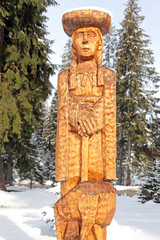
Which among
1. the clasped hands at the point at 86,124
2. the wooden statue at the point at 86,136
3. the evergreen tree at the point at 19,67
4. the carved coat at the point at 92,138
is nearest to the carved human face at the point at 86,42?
the wooden statue at the point at 86,136

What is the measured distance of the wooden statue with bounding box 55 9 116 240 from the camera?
9.99 ft

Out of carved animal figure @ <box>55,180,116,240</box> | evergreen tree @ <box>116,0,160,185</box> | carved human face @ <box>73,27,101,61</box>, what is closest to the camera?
carved animal figure @ <box>55,180,116,240</box>

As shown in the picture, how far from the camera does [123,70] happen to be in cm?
2066

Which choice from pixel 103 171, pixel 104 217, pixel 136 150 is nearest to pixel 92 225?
pixel 104 217

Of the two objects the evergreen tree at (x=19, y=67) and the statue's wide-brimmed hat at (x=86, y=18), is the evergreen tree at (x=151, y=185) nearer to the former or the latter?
the evergreen tree at (x=19, y=67)

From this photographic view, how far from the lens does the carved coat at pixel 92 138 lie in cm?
327

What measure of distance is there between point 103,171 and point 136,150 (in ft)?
57.8

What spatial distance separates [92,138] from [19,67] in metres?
9.11

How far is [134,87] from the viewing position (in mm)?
19781

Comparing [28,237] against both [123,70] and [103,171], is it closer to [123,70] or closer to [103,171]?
[103,171]

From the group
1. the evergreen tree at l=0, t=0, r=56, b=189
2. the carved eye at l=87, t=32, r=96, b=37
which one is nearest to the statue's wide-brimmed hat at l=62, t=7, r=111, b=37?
the carved eye at l=87, t=32, r=96, b=37

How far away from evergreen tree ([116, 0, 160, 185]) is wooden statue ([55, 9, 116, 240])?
621 inches

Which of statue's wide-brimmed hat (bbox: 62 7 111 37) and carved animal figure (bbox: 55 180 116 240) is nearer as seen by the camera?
carved animal figure (bbox: 55 180 116 240)

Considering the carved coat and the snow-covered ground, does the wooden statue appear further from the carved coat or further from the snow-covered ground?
the snow-covered ground
